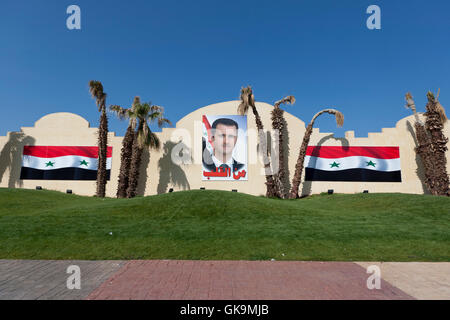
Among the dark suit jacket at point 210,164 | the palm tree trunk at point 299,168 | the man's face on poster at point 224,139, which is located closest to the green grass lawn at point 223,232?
the palm tree trunk at point 299,168

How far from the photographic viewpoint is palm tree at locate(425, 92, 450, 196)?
22.0 meters

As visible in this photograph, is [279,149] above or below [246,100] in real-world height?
below

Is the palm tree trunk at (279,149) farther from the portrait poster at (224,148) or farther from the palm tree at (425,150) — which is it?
the palm tree at (425,150)

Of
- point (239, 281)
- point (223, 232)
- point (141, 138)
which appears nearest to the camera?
point (239, 281)

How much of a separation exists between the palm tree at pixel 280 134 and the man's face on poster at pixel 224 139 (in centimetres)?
403

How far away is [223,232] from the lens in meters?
9.02

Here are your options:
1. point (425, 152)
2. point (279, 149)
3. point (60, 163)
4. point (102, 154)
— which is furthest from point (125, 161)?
point (425, 152)

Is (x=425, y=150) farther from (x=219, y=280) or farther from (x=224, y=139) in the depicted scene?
(x=219, y=280)

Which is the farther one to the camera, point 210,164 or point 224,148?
point 224,148

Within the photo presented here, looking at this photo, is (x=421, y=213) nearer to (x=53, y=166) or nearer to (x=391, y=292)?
(x=391, y=292)

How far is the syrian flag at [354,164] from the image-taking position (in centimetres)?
2347

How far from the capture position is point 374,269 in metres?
5.96

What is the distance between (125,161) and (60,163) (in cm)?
676

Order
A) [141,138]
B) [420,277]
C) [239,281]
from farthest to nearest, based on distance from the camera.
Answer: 1. [141,138]
2. [420,277]
3. [239,281]
